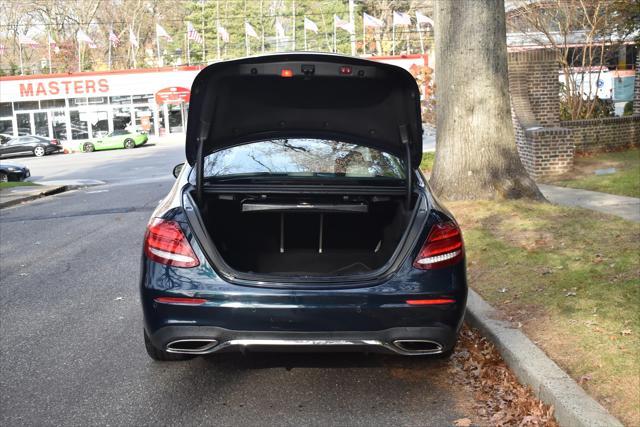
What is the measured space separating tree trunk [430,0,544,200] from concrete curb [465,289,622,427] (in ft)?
14.9

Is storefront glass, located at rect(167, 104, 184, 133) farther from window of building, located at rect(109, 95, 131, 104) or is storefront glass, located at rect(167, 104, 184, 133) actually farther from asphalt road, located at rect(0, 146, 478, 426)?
asphalt road, located at rect(0, 146, 478, 426)

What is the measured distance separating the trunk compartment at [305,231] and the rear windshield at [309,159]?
0.21 metres

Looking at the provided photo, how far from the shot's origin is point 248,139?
488cm

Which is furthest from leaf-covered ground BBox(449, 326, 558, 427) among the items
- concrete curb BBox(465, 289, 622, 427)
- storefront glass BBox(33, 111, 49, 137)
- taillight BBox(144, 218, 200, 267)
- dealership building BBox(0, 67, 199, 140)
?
storefront glass BBox(33, 111, 49, 137)

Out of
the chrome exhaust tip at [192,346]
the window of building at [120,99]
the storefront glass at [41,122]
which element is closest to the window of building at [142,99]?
the window of building at [120,99]

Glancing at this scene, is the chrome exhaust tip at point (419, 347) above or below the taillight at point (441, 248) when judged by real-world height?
below

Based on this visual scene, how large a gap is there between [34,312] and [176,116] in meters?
46.0

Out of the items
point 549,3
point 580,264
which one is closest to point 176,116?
point 549,3

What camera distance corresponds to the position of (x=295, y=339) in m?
3.93

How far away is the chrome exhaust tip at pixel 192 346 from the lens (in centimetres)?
397

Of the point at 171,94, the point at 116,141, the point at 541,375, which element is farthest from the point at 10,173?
the point at 171,94

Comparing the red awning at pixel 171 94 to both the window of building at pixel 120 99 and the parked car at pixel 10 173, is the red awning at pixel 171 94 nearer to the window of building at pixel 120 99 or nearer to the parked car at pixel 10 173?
the window of building at pixel 120 99

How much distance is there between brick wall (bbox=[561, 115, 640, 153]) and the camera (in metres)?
17.1

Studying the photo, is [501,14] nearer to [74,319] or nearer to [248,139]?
[248,139]
